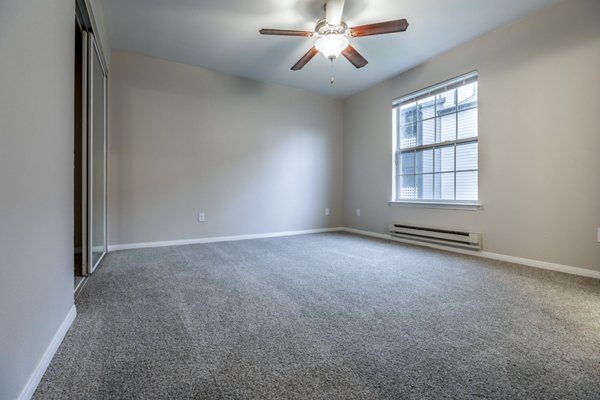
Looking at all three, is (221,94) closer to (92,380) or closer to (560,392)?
(92,380)

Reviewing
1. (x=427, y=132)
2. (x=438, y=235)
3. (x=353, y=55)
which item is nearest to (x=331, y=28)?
(x=353, y=55)

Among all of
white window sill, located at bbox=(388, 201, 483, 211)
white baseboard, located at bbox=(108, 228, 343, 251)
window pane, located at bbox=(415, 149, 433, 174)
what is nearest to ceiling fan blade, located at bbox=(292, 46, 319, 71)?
window pane, located at bbox=(415, 149, 433, 174)

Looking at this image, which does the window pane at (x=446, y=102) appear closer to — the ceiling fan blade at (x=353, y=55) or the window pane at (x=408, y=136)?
the window pane at (x=408, y=136)

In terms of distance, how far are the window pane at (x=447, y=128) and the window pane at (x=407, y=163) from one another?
45 centimetres

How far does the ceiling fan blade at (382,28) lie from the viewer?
6.86ft

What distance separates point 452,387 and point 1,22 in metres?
1.85

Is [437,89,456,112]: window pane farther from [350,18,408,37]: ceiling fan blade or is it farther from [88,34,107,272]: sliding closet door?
[88,34,107,272]: sliding closet door

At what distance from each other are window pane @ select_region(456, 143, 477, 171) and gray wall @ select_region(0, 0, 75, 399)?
3.59m

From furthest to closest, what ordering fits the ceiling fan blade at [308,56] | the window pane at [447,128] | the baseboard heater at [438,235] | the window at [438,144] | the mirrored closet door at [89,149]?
the window pane at [447,128] < the window at [438,144] < the baseboard heater at [438,235] < the ceiling fan blade at [308,56] < the mirrored closet door at [89,149]

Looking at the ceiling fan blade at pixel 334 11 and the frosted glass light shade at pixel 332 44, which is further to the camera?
the frosted glass light shade at pixel 332 44

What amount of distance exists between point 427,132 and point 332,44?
194 centimetres

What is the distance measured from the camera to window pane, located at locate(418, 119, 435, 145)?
3.59 m

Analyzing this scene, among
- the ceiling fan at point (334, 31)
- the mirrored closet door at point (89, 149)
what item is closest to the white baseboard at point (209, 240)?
the mirrored closet door at point (89, 149)

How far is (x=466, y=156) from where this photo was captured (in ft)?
10.5
